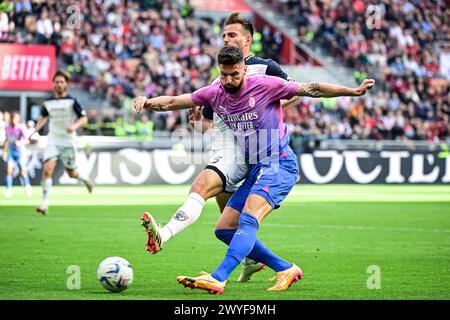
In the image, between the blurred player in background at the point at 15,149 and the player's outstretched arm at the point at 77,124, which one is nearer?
the player's outstretched arm at the point at 77,124

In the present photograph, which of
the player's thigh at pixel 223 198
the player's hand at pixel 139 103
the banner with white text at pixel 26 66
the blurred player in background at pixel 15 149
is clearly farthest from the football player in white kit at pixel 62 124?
the banner with white text at pixel 26 66

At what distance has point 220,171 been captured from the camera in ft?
27.4

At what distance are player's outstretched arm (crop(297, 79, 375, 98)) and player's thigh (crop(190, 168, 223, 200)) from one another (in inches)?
40.6

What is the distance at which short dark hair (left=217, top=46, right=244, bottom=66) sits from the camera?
793 centimetres

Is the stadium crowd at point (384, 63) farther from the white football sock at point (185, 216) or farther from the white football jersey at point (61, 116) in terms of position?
the white football sock at point (185, 216)

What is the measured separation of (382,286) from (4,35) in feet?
78.2

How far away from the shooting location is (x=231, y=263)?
7.81 m

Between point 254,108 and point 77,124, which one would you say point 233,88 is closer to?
point 254,108

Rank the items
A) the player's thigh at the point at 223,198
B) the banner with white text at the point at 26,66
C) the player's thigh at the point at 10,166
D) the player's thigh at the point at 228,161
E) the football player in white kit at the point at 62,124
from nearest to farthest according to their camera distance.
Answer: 1. the player's thigh at the point at 228,161
2. the player's thigh at the point at 223,198
3. the football player in white kit at the point at 62,124
4. the player's thigh at the point at 10,166
5. the banner with white text at the point at 26,66

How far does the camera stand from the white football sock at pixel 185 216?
26.0ft

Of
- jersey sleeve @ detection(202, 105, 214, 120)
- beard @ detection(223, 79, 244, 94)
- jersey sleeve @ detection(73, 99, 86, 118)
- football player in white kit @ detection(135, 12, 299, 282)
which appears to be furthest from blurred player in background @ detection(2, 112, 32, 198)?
beard @ detection(223, 79, 244, 94)

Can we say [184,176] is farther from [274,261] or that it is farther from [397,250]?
[274,261]

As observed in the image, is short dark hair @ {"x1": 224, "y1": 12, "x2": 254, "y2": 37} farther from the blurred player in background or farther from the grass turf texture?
the blurred player in background
